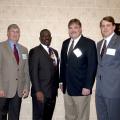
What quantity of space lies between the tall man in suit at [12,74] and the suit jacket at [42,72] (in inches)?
6.7

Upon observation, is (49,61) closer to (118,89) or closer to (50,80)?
(50,80)

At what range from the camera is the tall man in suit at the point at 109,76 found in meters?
3.24

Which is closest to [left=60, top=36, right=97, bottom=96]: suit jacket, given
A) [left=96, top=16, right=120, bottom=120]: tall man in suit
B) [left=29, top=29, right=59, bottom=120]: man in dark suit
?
[left=96, top=16, right=120, bottom=120]: tall man in suit

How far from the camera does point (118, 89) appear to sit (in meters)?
3.25

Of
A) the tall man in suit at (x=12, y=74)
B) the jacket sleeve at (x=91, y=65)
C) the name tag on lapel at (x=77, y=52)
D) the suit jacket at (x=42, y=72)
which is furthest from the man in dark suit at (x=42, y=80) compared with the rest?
the jacket sleeve at (x=91, y=65)

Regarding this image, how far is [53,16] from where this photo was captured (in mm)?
4336

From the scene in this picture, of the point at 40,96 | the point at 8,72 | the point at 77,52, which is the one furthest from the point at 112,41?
the point at 8,72

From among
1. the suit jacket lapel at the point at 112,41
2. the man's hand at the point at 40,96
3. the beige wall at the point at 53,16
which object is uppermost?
the beige wall at the point at 53,16

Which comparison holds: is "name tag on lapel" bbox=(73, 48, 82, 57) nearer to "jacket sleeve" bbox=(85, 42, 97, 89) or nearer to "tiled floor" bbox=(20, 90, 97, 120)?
"jacket sleeve" bbox=(85, 42, 97, 89)

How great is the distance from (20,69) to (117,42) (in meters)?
1.41

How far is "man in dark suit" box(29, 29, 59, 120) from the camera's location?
3553mm

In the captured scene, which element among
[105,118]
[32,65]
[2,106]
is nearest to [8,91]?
[2,106]

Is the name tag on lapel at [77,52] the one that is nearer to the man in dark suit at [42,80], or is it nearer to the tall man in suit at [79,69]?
the tall man in suit at [79,69]

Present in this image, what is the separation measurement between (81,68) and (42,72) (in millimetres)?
550
